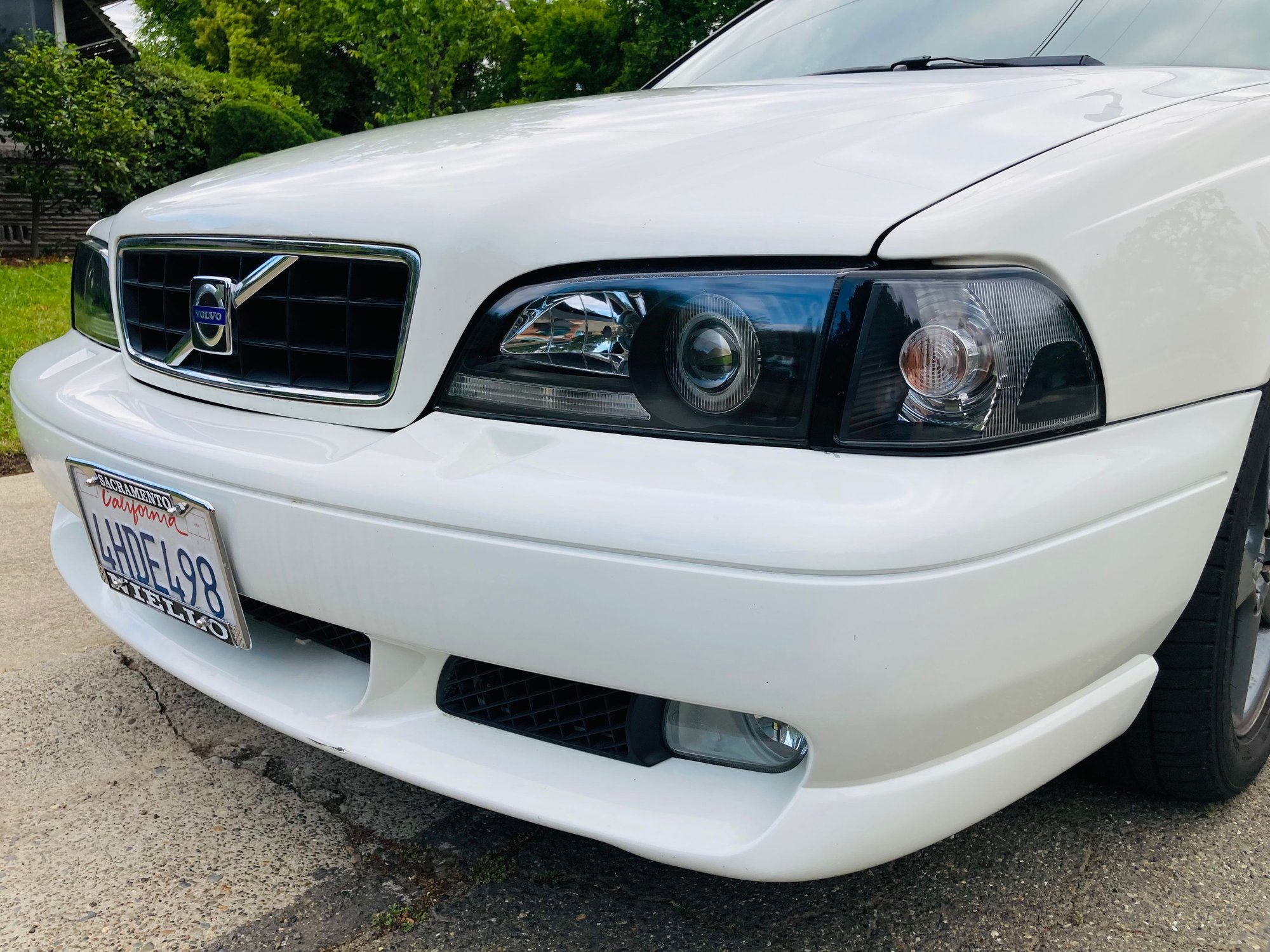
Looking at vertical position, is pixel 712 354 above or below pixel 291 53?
below

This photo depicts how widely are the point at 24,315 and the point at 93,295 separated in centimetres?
557

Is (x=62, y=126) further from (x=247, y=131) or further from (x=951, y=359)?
(x=951, y=359)

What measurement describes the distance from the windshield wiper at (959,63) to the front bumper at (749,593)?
822 millimetres

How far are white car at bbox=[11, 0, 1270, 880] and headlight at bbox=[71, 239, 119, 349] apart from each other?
0.40 m

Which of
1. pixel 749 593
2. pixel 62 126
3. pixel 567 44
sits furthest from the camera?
pixel 567 44

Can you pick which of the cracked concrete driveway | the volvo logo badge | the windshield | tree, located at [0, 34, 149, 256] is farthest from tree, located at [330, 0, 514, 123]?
the cracked concrete driveway

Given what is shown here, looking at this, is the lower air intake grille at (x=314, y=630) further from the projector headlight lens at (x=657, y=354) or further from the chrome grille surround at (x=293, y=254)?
the projector headlight lens at (x=657, y=354)

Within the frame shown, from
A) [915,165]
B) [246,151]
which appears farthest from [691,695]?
[246,151]

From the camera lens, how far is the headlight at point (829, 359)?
45.1 inches

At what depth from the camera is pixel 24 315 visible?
6.80m

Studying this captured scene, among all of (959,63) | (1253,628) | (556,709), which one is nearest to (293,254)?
(556,709)

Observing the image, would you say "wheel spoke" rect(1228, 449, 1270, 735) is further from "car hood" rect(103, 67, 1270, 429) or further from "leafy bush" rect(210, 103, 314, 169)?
"leafy bush" rect(210, 103, 314, 169)

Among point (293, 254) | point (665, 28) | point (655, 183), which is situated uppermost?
point (665, 28)

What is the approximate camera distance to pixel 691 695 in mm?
1145
